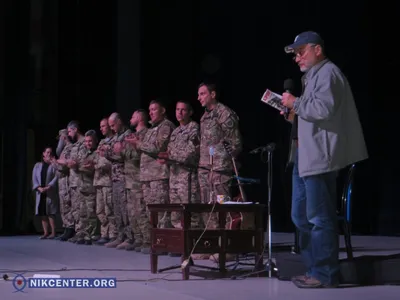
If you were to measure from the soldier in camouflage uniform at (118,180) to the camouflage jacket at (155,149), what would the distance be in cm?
76

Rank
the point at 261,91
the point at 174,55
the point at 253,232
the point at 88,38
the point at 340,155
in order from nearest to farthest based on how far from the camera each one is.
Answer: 1. the point at 340,155
2. the point at 253,232
3. the point at 261,91
4. the point at 174,55
5. the point at 88,38

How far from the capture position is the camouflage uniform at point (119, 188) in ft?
29.0

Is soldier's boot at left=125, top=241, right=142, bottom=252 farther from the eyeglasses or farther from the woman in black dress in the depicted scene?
the eyeglasses

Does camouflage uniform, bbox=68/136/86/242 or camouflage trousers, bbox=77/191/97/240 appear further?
camouflage uniform, bbox=68/136/86/242

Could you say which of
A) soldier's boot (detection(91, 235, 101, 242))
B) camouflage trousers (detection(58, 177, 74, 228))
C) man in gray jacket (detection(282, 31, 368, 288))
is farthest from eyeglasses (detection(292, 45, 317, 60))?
camouflage trousers (detection(58, 177, 74, 228))

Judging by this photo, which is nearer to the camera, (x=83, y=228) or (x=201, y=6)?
(x=83, y=228)

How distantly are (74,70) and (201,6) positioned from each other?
9.15 ft

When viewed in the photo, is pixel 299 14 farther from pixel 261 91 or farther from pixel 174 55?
pixel 174 55

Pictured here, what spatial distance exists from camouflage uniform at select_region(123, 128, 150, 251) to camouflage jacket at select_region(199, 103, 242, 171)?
5.46 ft

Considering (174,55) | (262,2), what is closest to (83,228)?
(174,55)

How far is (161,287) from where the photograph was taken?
4750 millimetres

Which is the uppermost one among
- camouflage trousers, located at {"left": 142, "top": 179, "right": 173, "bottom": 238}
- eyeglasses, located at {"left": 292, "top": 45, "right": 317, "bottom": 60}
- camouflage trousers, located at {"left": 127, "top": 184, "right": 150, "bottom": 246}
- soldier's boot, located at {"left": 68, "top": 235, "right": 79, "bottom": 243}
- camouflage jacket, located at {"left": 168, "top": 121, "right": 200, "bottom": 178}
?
eyeglasses, located at {"left": 292, "top": 45, "right": 317, "bottom": 60}

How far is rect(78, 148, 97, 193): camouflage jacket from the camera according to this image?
988 cm

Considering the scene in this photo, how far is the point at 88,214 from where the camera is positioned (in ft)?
32.4
